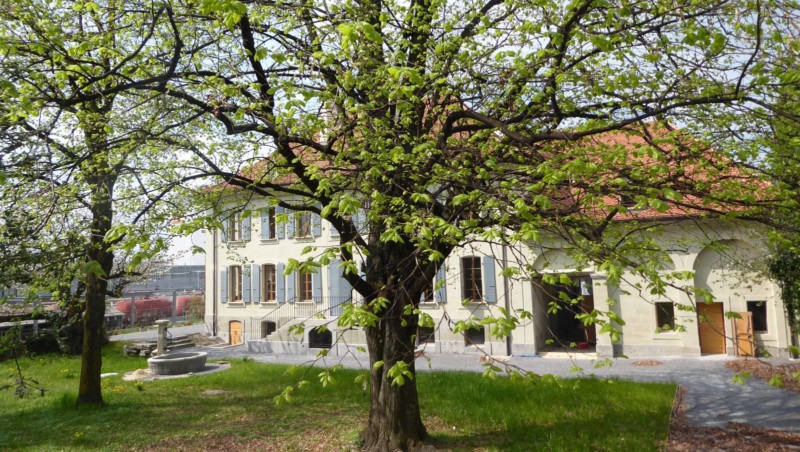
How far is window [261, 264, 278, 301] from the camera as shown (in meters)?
24.0

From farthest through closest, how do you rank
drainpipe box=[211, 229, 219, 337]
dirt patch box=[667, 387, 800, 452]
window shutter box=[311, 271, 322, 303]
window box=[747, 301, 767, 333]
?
drainpipe box=[211, 229, 219, 337] < window shutter box=[311, 271, 322, 303] < window box=[747, 301, 767, 333] < dirt patch box=[667, 387, 800, 452]

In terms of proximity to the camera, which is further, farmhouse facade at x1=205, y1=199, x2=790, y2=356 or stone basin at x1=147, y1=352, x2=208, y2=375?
stone basin at x1=147, y1=352, x2=208, y2=375

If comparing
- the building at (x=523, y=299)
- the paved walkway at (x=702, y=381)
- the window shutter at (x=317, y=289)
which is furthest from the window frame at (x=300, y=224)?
the window shutter at (x=317, y=289)

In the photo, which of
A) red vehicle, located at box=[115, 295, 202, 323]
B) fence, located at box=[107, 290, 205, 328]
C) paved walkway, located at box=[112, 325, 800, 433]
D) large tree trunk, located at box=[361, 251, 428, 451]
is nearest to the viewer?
large tree trunk, located at box=[361, 251, 428, 451]

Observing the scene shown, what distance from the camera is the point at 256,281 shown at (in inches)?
938

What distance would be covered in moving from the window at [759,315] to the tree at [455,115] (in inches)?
470

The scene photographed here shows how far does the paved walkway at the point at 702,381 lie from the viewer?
981 cm

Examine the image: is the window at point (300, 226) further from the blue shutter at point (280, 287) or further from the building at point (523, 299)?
the blue shutter at point (280, 287)

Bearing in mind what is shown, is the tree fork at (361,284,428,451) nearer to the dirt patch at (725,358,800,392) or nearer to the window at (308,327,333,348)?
the dirt patch at (725,358,800,392)

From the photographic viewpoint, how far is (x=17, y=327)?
5418 millimetres

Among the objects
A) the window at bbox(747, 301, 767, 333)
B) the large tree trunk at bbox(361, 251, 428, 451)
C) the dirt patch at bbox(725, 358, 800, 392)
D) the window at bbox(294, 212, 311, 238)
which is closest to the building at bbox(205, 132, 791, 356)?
the window at bbox(747, 301, 767, 333)

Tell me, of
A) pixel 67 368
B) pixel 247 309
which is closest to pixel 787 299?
pixel 247 309

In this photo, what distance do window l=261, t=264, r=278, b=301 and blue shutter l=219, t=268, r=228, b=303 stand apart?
2108 mm

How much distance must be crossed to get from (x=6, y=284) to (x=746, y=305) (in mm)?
19534
